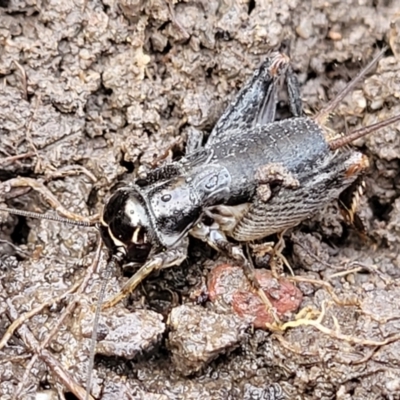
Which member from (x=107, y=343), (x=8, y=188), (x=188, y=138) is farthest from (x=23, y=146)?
(x=107, y=343)

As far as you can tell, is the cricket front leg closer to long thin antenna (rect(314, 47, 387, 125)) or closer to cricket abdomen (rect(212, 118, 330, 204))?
cricket abdomen (rect(212, 118, 330, 204))

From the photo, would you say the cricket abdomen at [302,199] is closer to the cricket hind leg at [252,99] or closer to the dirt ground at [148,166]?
the dirt ground at [148,166]

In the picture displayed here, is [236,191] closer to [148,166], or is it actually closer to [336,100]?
[148,166]

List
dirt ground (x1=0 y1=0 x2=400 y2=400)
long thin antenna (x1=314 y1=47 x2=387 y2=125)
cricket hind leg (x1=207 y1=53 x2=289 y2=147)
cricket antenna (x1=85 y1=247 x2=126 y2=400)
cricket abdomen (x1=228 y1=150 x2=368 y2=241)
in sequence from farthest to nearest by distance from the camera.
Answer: cricket hind leg (x1=207 y1=53 x2=289 y2=147), long thin antenna (x1=314 y1=47 x2=387 y2=125), cricket abdomen (x1=228 y1=150 x2=368 y2=241), dirt ground (x1=0 y1=0 x2=400 y2=400), cricket antenna (x1=85 y1=247 x2=126 y2=400)

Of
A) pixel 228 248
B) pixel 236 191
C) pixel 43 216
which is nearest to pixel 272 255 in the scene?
pixel 228 248

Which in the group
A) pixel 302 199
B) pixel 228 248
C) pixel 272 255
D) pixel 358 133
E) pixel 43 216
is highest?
pixel 358 133

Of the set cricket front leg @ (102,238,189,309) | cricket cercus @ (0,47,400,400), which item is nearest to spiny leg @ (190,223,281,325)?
cricket cercus @ (0,47,400,400)

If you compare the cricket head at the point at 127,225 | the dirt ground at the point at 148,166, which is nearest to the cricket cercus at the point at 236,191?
the cricket head at the point at 127,225
